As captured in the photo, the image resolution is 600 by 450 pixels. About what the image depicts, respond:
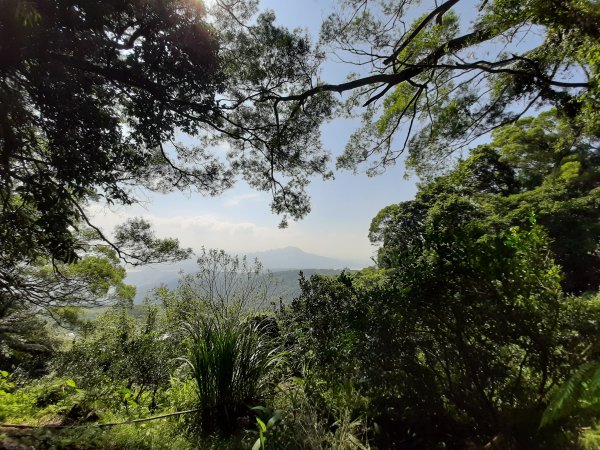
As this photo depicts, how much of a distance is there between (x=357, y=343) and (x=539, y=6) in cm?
460

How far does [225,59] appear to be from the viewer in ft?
14.7

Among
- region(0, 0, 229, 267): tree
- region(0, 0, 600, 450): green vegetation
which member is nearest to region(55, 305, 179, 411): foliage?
region(0, 0, 600, 450): green vegetation

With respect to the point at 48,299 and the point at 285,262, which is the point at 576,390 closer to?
the point at 48,299

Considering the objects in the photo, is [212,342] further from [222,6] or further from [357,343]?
[222,6]

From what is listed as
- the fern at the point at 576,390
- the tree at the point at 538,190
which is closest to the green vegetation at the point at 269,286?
the fern at the point at 576,390

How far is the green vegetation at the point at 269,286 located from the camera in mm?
2355

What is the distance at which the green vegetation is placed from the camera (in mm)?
2355

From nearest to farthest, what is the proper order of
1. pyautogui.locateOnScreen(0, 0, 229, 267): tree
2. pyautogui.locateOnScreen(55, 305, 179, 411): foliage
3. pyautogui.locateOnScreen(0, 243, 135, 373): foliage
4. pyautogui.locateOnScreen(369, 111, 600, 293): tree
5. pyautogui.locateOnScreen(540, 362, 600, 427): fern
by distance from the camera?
pyautogui.locateOnScreen(540, 362, 600, 427): fern
pyautogui.locateOnScreen(0, 0, 229, 267): tree
pyautogui.locateOnScreen(55, 305, 179, 411): foliage
pyautogui.locateOnScreen(0, 243, 135, 373): foliage
pyautogui.locateOnScreen(369, 111, 600, 293): tree

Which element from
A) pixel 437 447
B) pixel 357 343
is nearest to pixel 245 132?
pixel 357 343

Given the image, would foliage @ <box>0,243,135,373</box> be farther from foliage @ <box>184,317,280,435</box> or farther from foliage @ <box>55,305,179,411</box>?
foliage @ <box>184,317,280,435</box>

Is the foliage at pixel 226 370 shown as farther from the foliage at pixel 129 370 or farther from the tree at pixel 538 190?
the tree at pixel 538 190

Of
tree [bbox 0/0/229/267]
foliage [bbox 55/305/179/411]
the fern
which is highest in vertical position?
tree [bbox 0/0/229/267]

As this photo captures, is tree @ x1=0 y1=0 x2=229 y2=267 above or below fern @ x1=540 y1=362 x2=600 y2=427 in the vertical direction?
above

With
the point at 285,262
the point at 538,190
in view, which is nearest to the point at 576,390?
the point at 538,190
